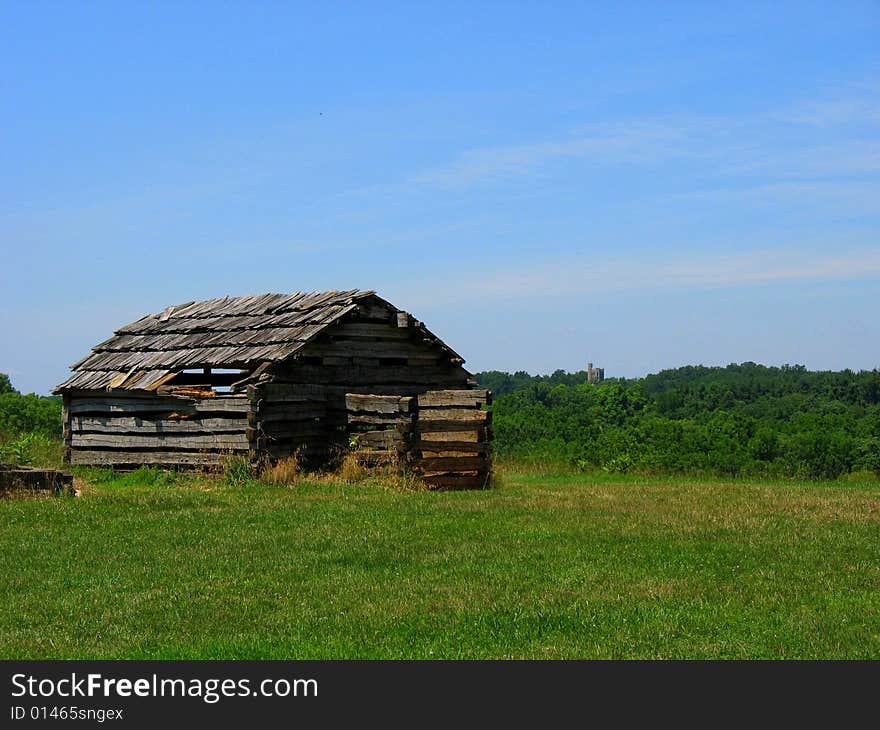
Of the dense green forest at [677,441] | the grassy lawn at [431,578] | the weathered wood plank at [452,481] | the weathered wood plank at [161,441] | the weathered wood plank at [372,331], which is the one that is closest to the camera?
the grassy lawn at [431,578]

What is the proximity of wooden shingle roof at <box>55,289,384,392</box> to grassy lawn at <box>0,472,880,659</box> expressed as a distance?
20.2ft

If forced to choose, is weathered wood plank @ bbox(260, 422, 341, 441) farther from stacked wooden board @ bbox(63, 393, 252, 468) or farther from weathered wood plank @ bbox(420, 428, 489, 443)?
weathered wood plank @ bbox(420, 428, 489, 443)

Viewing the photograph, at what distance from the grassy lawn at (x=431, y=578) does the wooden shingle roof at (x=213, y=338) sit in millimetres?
6167

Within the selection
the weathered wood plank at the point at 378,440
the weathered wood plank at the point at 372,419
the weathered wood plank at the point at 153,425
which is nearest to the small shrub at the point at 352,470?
the weathered wood plank at the point at 378,440

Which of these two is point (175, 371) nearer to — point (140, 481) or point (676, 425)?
point (140, 481)

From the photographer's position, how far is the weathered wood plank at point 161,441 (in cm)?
2266

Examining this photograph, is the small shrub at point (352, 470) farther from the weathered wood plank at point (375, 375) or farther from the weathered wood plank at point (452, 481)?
the weathered wood plank at point (375, 375)

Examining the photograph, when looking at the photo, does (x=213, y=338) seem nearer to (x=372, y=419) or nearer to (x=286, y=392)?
(x=286, y=392)

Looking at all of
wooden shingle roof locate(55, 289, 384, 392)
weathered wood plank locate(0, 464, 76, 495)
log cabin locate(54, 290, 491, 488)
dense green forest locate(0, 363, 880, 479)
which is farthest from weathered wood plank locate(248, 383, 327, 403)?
dense green forest locate(0, 363, 880, 479)

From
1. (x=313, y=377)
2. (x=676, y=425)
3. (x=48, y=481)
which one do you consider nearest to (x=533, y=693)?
(x=48, y=481)

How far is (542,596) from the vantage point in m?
9.95

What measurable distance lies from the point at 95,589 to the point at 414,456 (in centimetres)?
1166

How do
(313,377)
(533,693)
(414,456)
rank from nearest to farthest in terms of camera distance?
1. (533,693)
2. (414,456)
3. (313,377)

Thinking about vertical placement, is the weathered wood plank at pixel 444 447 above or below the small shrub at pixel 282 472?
above
